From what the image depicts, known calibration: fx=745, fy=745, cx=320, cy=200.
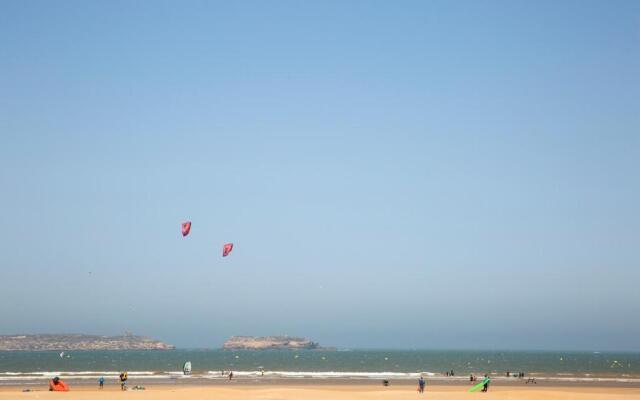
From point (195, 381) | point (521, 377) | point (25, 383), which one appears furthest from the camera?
point (521, 377)

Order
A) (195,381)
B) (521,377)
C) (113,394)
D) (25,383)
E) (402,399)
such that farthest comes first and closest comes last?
(521,377)
(195,381)
(25,383)
(113,394)
(402,399)

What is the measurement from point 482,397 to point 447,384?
17411 millimetres

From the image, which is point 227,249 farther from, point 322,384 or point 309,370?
point 309,370

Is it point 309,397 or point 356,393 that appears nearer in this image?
point 309,397

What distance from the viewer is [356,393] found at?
4656 cm

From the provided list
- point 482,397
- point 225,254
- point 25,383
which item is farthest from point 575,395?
point 25,383

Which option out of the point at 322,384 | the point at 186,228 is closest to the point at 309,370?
the point at 322,384

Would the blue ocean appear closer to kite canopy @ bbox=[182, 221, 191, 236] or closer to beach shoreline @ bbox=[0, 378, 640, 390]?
beach shoreline @ bbox=[0, 378, 640, 390]

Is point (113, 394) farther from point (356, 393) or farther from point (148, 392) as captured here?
point (356, 393)

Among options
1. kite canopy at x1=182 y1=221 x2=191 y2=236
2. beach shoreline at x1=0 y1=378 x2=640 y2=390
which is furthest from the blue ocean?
kite canopy at x1=182 y1=221 x2=191 y2=236

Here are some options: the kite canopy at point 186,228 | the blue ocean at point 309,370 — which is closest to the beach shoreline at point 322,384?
the blue ocean at point 309,370

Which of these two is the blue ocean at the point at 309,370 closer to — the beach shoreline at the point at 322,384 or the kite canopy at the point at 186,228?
the beach shoreline at the point at 322,384

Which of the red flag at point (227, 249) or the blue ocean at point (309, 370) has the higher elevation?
the red flag at point (227, 249)

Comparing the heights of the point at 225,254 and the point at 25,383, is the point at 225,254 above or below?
above
